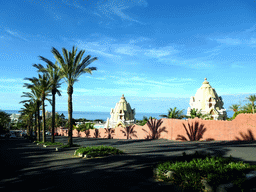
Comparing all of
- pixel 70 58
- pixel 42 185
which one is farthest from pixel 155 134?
pixel 42 185

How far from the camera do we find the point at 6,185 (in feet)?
24.1

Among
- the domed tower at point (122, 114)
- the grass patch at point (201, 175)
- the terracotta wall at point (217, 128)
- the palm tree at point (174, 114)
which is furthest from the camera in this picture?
the domed tower at point (122, 114)

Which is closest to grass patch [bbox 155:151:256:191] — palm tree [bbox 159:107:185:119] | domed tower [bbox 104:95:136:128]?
palm tree [bbox 159:107:185:119]

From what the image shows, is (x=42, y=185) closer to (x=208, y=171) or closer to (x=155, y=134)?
(x=208, y=171)

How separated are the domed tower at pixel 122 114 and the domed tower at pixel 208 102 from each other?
18767 millimetres

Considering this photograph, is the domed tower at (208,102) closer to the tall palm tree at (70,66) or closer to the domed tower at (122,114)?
the domed tower at (122,114)

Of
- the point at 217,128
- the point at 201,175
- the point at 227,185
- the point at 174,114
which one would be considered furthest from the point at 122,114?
the point at 227,185

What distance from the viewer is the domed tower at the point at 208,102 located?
45.0m

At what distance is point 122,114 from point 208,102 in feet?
77.2

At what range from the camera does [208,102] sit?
45.2m

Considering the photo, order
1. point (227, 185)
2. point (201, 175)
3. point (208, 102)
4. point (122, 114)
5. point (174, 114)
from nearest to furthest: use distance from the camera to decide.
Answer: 1. point (227, 185)
2. point (201, 175)
3. point (174, 114)
4. point (208, 102)
5. point (122, 114)

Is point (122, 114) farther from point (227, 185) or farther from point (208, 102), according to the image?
point (227, 185)

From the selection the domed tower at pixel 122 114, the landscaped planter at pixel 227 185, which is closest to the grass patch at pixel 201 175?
the landscaped planter at pixel 227 185

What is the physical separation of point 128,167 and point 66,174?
2.55m
